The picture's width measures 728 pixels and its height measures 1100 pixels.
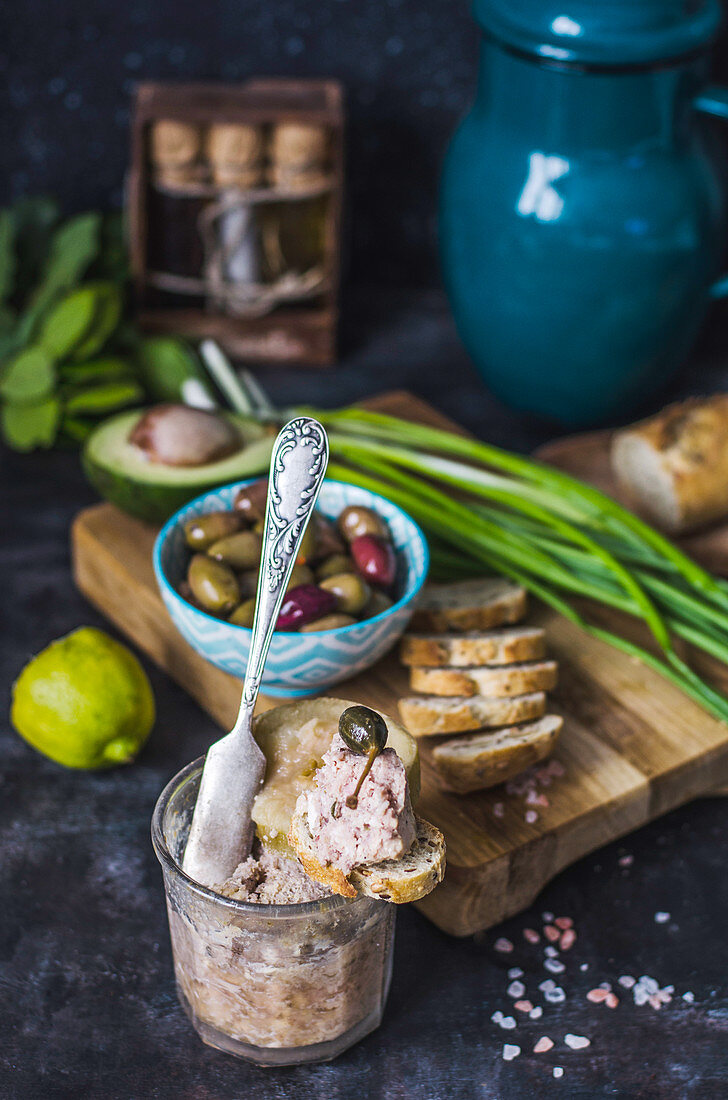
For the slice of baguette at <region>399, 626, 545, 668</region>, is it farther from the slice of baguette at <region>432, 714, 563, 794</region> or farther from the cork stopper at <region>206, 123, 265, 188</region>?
the cork stopper at <region>206, 123, 265, 188</region>

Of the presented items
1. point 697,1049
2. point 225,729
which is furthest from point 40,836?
point 697,1049

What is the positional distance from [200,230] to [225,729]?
2.97ft

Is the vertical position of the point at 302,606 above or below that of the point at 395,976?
above

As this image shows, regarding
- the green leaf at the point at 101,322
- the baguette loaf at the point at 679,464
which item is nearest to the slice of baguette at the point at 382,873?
the baguette loaf at the point at 679,464

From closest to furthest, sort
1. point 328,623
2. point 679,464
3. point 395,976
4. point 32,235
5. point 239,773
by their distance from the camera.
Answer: point 239,773 → point 395,976 → point 328,623 → point 679,464 → point 32,235

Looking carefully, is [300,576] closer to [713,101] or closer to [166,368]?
[166,368]

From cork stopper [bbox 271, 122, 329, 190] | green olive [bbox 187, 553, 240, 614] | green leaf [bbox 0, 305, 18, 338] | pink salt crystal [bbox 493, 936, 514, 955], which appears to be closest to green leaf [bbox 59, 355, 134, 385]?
green leaf [bbox 0, 305, 18, 338]

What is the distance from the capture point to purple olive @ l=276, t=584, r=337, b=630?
1097mm

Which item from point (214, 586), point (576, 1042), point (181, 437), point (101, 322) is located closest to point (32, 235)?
point (101, 322)

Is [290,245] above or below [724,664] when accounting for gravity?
above

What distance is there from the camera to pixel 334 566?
117cm

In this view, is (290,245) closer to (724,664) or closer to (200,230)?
(200,230)

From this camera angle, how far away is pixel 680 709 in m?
1.22

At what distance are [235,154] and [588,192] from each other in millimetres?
555
